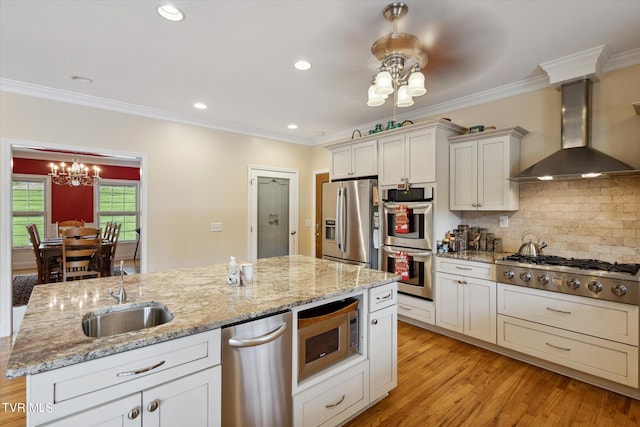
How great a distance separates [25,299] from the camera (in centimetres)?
432

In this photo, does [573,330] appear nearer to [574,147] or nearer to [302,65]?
[574,147]

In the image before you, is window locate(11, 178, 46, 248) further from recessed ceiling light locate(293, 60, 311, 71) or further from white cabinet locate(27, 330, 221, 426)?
white cabinet locate(27, 330, 221, 426)

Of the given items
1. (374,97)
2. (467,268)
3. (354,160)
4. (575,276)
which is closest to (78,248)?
(354,160)

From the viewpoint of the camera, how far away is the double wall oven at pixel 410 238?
3295 millimetres

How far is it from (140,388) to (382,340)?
145 cm

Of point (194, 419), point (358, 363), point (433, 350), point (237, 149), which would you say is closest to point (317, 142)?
point (237, 149)

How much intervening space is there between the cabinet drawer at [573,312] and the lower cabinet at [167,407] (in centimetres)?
257

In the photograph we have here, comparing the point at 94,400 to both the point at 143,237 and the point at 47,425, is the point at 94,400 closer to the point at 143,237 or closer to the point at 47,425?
the point at 47,425

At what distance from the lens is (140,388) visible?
1149 millimetres

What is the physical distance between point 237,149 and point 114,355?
405cm

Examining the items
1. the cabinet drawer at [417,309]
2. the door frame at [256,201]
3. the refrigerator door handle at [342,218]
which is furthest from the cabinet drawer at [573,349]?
the door frame at [256,201]

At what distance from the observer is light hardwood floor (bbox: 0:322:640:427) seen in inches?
77.1

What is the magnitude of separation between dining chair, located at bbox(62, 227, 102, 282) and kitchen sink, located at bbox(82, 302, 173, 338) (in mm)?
3036

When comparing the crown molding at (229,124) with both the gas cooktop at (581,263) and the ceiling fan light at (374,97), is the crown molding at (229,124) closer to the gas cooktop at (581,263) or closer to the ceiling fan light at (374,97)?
the gas cooktop at (581,263)
